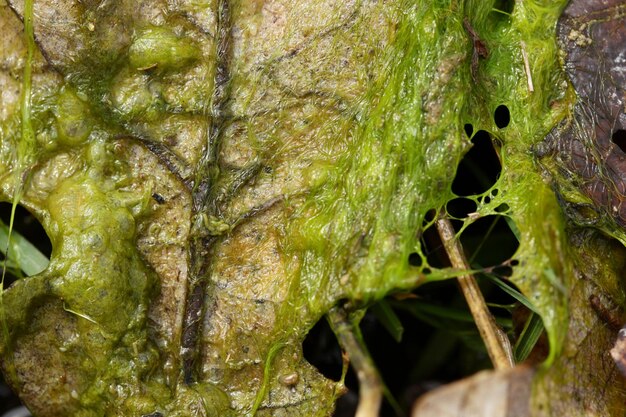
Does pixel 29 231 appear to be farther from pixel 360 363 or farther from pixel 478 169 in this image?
pixel 478 169

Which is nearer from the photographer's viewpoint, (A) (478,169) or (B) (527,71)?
(B) (527,71)

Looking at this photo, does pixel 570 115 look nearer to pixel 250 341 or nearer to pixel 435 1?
pixel 435 1

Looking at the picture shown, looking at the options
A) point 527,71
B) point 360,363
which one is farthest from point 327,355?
point 527,71

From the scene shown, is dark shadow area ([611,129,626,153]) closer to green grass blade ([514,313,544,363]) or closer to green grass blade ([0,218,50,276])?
green grass blade ([514,313,544,363])

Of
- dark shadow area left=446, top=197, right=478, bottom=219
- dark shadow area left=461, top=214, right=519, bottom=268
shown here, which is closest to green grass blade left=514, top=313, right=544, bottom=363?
dark shadow area left=461, top=214, right=519, bottom=268

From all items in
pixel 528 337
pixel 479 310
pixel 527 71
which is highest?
pixel 527 71

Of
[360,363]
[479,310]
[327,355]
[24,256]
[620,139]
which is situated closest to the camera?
[360,363]
